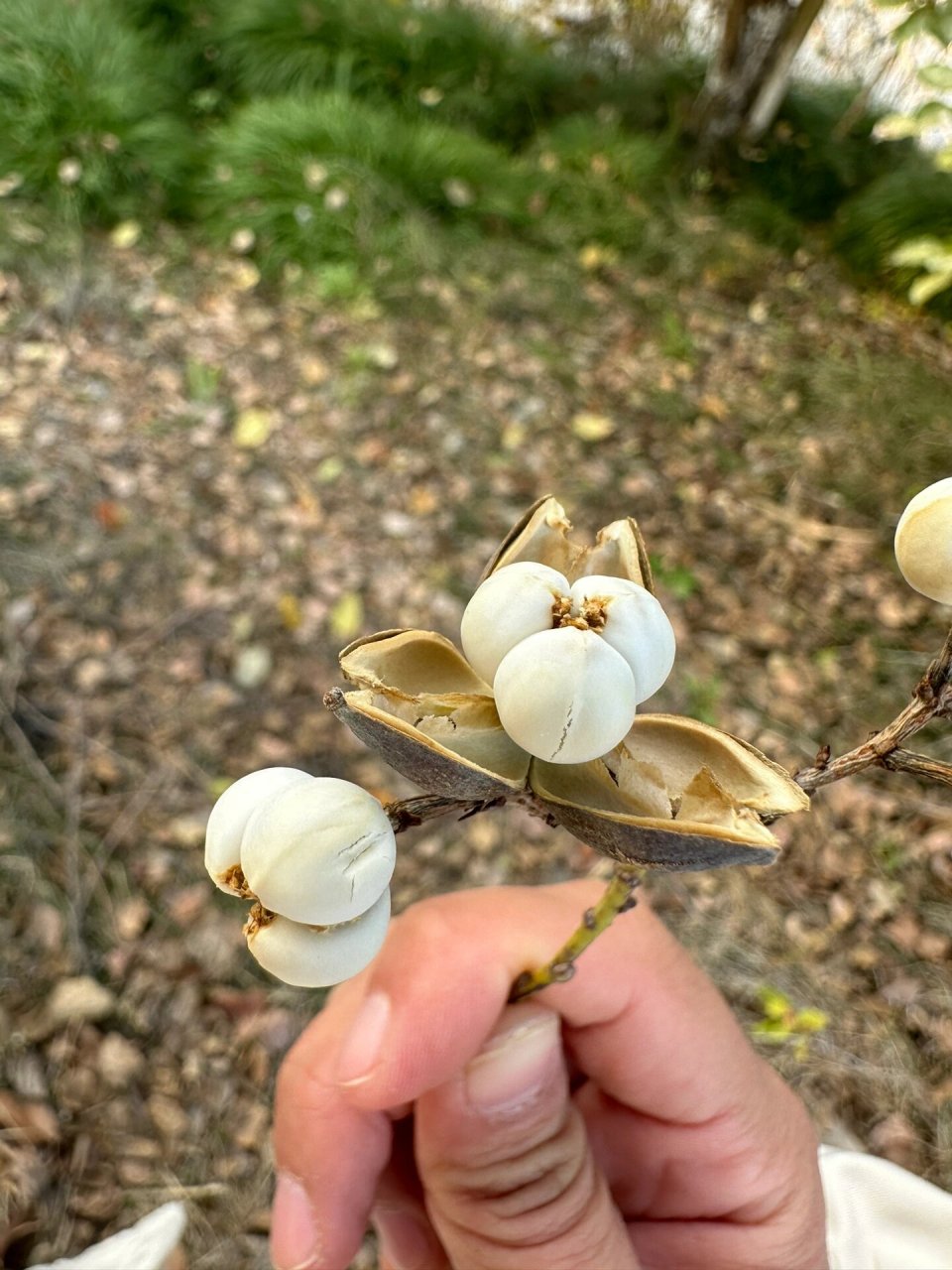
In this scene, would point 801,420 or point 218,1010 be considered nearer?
point 218,1010

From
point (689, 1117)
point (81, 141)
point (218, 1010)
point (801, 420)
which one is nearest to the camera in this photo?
point (689, 1117)

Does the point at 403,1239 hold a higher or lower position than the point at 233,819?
lower

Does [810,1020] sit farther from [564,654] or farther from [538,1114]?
[564,654]

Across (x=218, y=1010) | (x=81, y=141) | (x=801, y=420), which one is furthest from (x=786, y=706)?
(x=81, y=141)

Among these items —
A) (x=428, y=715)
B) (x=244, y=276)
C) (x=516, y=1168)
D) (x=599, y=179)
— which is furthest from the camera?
(x=599, y=179)

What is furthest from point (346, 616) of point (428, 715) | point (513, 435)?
point (428, 715)

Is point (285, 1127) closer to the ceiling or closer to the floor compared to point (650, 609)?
closer to the floor

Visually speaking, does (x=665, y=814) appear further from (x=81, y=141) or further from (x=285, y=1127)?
(x=81, y=141)

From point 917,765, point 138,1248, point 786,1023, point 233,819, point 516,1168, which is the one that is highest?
point 917,765
